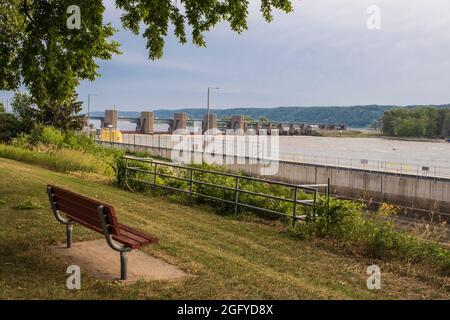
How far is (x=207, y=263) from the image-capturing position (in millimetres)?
6617

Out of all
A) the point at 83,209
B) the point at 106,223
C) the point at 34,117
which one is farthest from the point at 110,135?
the point at 106,223

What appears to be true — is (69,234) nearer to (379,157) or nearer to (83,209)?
(83,209)

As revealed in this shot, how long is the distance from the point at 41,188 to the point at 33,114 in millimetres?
27979

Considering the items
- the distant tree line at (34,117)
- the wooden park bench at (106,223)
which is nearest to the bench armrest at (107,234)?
the wooden park bench at (106,223)

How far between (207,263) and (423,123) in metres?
154

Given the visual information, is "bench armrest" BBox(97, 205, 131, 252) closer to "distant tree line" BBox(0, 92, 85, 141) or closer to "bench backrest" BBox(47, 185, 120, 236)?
"bench backrest" BBox(47, 185, 120, 236)

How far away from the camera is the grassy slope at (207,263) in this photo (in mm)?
5344

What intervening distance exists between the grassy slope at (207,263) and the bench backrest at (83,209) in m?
0.59

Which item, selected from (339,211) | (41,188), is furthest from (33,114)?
(339,211)

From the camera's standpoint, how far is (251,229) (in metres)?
9.39

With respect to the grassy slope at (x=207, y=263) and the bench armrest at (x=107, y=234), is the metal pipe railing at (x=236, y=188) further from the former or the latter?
the bench armrest at (x=107, y=234)

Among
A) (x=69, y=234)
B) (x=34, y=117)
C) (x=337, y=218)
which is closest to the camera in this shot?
(x=69, y=234)

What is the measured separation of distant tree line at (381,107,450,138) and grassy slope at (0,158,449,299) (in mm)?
148196
